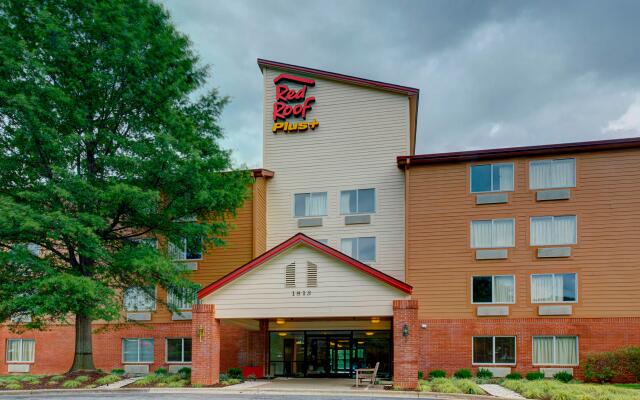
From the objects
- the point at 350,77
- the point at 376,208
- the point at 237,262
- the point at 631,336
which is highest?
the point at 350,77

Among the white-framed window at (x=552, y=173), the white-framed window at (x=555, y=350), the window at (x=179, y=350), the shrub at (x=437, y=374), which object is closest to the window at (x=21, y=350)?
the window at (x=179, y=350)

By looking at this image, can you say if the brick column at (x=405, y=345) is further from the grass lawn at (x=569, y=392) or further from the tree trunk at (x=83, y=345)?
the tree trunk at (x=83, y=345)

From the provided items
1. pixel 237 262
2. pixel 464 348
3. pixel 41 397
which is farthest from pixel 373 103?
pixel 41 397

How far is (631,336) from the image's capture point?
24234 mm

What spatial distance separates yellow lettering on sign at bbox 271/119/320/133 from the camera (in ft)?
96.2

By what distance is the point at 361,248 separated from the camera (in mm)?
27844

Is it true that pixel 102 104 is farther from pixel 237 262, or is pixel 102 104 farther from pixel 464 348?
pixel 464 348

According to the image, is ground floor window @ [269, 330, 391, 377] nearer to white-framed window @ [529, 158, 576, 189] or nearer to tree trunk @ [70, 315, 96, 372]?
tree trunk @ [70, 315, 96, 372]

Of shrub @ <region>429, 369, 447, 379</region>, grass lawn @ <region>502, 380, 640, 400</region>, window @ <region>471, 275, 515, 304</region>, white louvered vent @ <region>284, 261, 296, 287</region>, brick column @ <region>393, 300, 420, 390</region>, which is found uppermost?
white louvered vent @ <region>284, 261, 296, 287</region>

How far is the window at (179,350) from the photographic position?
2880 centimetres

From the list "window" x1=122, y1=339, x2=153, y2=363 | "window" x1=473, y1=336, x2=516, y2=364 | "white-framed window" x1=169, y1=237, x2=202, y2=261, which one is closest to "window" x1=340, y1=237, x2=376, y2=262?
"window" x1=473, y1=336, x2=516, y2=364

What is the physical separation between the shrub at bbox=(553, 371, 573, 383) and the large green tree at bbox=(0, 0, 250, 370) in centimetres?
1443

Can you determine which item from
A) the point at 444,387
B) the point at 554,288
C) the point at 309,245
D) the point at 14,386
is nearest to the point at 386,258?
the point at 309,245

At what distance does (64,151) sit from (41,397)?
8781 millimetres
